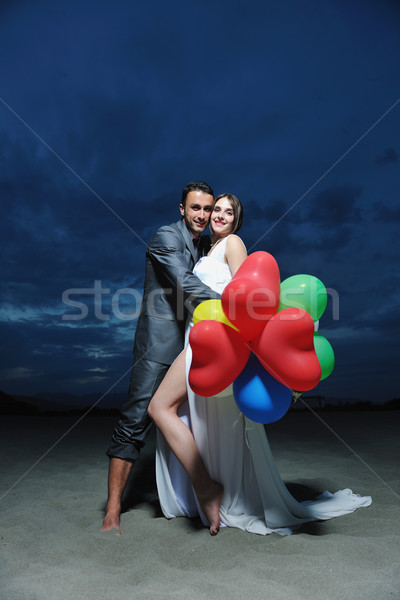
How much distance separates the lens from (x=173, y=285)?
7.50ft

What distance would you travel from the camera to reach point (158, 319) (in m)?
2.34

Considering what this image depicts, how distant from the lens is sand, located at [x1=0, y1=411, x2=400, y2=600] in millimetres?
1458

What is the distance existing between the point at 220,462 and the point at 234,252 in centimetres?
109

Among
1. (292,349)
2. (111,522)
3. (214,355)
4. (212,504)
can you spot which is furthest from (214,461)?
(292,349)

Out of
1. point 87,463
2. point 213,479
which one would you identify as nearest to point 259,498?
point 213,479

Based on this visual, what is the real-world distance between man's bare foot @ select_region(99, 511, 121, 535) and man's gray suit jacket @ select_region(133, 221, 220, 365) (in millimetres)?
817

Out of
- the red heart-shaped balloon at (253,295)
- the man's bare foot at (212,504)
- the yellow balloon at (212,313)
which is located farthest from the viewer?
the man's bare foot at (212,504)

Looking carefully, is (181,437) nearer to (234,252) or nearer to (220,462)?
(220,462)

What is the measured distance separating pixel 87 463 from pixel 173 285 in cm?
231

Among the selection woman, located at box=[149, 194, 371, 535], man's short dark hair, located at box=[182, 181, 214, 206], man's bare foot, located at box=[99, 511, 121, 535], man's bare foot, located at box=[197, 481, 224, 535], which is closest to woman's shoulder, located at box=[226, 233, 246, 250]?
woman, located at box=[149, 194, 371, 535]

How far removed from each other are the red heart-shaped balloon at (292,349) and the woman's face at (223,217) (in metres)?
0.94

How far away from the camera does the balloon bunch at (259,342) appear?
61.1 inches

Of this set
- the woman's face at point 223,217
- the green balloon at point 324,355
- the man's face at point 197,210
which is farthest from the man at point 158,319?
the green balloon at point 324,355

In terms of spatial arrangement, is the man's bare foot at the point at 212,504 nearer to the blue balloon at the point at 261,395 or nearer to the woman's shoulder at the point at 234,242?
the blue balloon at the point at 261,395
